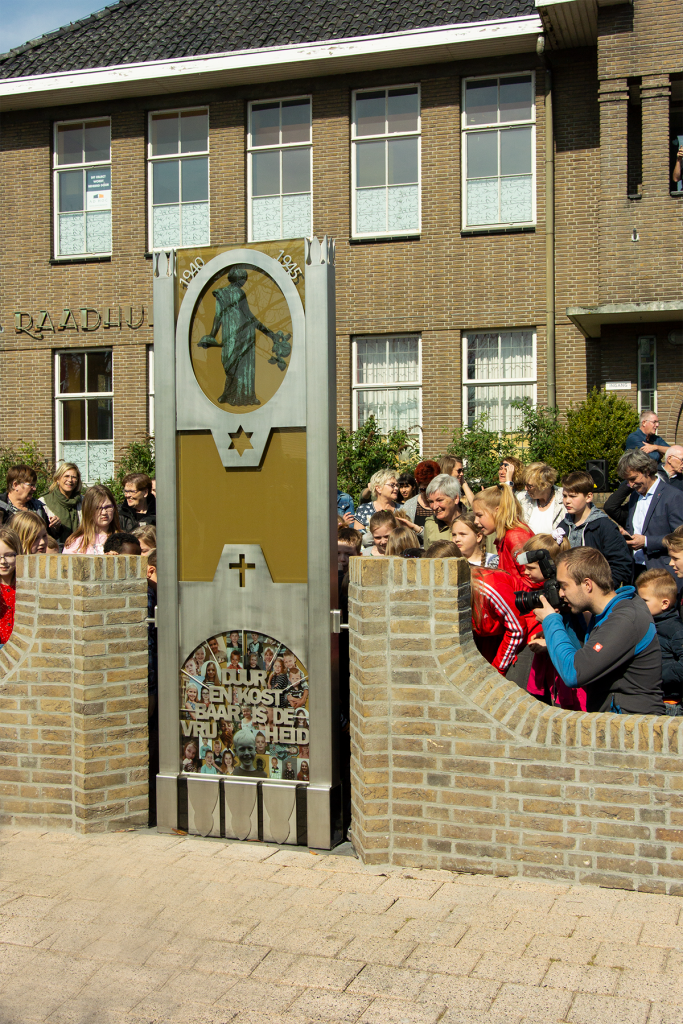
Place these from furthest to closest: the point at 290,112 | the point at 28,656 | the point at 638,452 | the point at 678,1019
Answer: the point at 290,112 → the point at 638,452 → the point at 28,656 → the point at 678,1019

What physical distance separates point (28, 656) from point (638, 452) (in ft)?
16.5

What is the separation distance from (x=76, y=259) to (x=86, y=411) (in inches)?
116

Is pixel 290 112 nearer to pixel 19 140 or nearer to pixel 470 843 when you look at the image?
pixel 19 140

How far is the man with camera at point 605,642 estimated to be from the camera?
469 centimetres

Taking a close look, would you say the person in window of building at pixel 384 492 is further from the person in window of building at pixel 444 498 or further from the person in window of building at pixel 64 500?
the person in window of building at pixel 64 500

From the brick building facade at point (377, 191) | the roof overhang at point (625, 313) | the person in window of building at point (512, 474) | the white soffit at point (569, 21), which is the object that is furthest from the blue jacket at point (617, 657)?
the white soffit at point (569, 21)

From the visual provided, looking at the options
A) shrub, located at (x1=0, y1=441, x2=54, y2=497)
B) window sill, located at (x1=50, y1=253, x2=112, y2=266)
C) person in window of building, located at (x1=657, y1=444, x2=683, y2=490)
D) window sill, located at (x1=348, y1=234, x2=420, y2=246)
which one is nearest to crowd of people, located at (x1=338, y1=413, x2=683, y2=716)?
person in window of building, located at (x1=657, y1=444, x2=683, y2=490)

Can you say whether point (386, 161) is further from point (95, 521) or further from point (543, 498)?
point (95, 521)

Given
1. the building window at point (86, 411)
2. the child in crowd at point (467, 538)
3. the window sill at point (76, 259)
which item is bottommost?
the child in crowd at point (467, 538)

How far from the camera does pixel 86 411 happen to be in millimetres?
19688

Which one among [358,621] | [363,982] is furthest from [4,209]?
[363,982]

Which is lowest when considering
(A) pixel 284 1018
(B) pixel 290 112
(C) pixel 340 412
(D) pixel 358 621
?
(A) pixel 284 1018

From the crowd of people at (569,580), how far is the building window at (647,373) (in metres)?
8.56

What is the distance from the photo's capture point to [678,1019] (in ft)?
11.2
